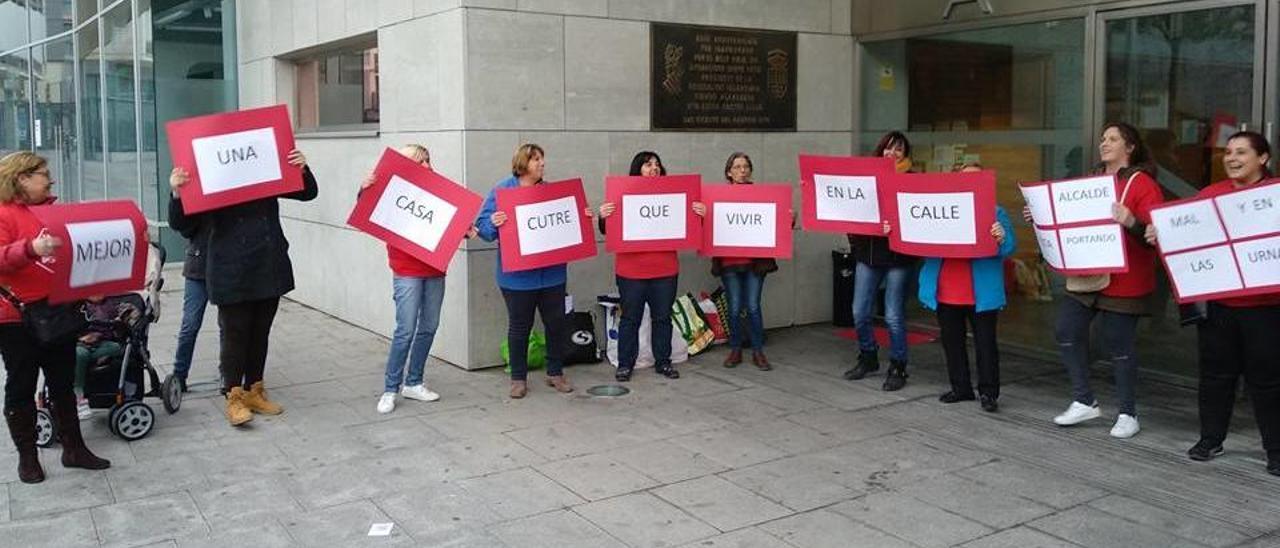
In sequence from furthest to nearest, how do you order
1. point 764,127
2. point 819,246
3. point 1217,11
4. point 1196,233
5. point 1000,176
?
point 819,246 < point 764,127 < point 1000,176 < point 1217,11 < point 1196,233

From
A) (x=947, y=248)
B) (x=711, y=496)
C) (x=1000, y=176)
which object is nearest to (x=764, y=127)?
(x=1000, y=176)

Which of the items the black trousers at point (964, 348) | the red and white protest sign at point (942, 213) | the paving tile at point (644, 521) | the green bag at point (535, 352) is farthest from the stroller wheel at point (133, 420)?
the black trousers at point (964, 348)

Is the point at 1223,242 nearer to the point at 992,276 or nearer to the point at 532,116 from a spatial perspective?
the point at 992,276

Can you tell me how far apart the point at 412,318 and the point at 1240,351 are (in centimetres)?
510

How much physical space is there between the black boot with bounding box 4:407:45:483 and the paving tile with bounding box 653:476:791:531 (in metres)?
3.35

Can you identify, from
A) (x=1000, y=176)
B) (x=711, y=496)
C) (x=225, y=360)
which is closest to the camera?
(x=711, y=496)

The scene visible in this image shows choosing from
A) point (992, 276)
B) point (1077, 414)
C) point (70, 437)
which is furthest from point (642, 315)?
point (70, 437)

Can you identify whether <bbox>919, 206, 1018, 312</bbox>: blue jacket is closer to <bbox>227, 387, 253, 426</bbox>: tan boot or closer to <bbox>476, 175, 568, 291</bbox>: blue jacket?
<bbox>476, 175, 568, 291</bbox>: blue jacket

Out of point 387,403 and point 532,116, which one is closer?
point 387,403

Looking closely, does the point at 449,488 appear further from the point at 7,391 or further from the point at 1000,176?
the point at 1000,176

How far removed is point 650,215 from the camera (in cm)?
794

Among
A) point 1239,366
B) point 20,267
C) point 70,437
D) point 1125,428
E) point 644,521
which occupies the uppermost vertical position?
point 20,267

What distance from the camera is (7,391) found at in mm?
5574

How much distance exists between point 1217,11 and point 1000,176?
217 cm
